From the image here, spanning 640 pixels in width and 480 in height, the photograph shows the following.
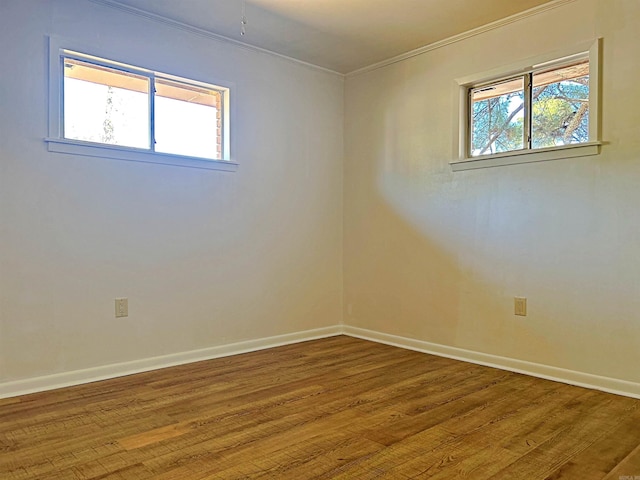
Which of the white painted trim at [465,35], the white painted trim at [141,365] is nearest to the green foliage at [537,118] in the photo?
the white painted trim at [465,35]

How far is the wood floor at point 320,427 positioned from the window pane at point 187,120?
164cm

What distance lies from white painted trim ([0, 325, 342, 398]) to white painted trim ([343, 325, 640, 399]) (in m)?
0.59

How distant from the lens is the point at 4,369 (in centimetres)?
283

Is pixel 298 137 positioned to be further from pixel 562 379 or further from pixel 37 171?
pixel 562 379

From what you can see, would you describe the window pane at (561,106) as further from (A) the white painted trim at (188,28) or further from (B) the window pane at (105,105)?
(B) the window pane at (105,105)

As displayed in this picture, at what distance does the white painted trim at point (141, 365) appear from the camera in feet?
9.48

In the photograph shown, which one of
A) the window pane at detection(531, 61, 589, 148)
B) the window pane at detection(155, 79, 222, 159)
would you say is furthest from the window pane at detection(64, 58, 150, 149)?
the window pane at detection(531, 61, 589, 148)

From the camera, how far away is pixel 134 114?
3.38 meters

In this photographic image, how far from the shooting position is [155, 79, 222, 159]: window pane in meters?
3.51

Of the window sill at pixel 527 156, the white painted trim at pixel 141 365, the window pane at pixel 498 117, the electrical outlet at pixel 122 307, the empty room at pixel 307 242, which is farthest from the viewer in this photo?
the window pane at pixel 498 117

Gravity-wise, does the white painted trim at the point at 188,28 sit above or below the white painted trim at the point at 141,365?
above

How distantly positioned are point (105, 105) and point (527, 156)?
9.50 feet

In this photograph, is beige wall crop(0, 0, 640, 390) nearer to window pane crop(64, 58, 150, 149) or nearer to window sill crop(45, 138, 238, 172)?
window sill crop(45, 138, 238, 172)

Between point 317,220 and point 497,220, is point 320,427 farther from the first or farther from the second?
point 317,220
